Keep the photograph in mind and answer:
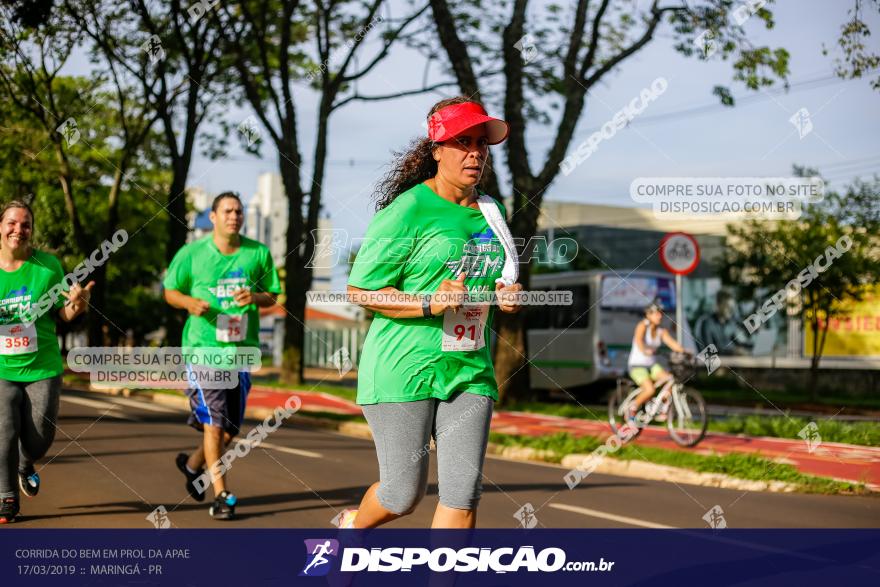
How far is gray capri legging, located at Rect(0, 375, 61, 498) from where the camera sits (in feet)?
21.8

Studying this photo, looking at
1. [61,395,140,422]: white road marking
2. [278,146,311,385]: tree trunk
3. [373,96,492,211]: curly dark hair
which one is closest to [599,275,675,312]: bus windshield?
[278,146,311,385]: tree trunk

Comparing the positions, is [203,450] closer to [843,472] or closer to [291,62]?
Result: [843,472]

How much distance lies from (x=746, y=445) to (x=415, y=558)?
8.75 meters

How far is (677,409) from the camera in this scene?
13305mm

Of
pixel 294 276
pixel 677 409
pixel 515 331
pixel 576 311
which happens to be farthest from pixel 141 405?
pixel 576 311

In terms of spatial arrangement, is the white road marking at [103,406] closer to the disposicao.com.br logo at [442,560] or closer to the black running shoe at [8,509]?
the black running shoe at [8,509]

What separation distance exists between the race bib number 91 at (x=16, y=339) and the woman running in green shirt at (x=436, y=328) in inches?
128

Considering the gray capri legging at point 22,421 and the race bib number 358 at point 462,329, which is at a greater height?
the race bib number 358 at point 462,329

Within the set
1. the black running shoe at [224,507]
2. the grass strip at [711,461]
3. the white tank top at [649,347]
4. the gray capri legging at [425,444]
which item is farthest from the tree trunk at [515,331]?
the gray capri legging at [425,444]

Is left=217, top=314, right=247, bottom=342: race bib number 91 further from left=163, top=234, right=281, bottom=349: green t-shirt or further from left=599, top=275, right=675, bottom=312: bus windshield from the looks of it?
left=599, top=275, right=675, bottom=312: bus windshield

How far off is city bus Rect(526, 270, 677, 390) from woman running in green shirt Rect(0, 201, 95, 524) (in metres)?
19.3

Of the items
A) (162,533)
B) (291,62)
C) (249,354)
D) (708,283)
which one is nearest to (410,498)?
(162,533)

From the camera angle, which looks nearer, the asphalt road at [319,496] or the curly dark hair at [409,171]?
the curly dark hair at [409,171]

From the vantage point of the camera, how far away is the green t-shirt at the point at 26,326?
6668 mm
